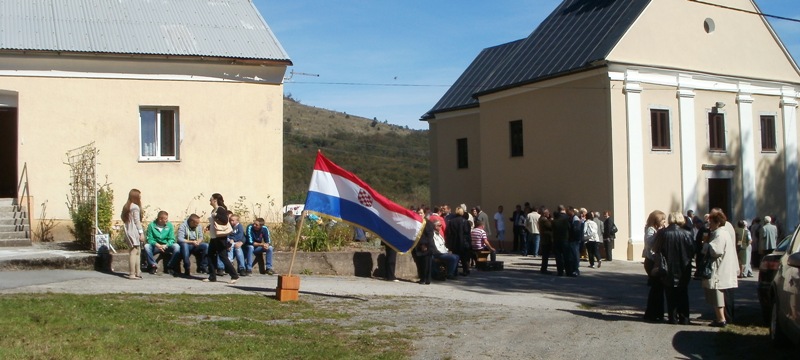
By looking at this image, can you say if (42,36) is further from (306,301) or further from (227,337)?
(227,337)

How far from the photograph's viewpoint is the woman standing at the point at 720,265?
12266 mm

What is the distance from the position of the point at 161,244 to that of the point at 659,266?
9.33 m

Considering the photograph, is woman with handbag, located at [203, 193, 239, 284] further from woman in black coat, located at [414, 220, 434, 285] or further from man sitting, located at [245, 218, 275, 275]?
woman in black coat, located at [414, 220, 434, 285]

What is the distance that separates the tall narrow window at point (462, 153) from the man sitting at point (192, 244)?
20787 mm

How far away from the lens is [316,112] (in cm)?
9788

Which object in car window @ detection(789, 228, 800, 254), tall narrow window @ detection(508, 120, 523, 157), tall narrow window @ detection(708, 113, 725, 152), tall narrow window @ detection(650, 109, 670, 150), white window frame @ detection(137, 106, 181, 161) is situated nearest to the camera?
car window @ detection(789, 228, 800, 254)

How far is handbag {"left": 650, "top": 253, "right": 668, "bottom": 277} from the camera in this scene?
12398 millimetres

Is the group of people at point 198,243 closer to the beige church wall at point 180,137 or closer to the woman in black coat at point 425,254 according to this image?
the woman in black coat at point 425,254

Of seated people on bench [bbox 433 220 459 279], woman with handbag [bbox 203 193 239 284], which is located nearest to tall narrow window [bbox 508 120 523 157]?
seated people on bench [bbox 433 220 459 279]

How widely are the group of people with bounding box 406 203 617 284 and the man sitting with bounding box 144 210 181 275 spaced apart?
491 centimetres

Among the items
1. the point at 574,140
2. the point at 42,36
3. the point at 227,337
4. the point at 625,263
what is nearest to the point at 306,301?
the point at 227,337

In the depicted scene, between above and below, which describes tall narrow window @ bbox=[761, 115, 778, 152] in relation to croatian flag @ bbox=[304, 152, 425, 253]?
above

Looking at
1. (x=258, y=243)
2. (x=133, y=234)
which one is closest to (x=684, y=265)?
(x=258, y=243)

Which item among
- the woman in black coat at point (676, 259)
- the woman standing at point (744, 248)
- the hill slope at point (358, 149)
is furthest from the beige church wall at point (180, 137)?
the hill slope at point (358, 149)
